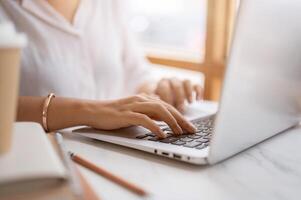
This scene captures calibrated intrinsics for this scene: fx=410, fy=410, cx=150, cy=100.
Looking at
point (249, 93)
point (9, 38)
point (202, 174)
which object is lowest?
point (202, 174)

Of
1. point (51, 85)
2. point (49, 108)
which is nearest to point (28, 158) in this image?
point (49, 108)

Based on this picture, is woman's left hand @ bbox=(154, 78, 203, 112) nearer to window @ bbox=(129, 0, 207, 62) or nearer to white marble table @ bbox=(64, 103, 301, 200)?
white marble table @ bbox=(64, 103, 301, 200)

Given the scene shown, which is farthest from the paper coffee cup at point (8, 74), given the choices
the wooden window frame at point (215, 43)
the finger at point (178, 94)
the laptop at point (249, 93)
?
the wooden window frame at point (215, 43)

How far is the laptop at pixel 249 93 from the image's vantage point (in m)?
0.58

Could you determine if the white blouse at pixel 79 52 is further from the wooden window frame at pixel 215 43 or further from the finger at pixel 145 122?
the wooden window frame at pixel 215 43

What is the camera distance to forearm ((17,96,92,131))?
2.60 ft

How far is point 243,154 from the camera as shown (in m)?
0.70

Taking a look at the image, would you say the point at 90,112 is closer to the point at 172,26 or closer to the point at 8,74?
the point at 8,74

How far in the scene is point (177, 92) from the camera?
1.05 metres

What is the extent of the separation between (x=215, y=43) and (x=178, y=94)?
3.34 feet

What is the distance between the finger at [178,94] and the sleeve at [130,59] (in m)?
0.36

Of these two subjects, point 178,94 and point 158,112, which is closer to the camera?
point 158,112

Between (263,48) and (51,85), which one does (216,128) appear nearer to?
(263,48)

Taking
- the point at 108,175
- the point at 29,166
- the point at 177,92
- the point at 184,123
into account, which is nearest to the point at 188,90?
the point at 177,92
